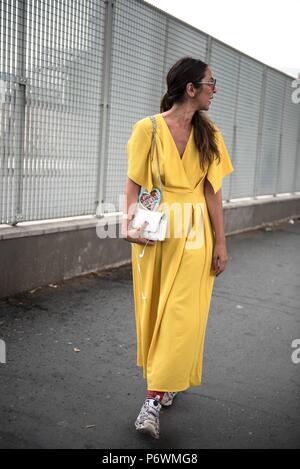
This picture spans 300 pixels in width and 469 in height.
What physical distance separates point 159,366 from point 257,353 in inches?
65.3

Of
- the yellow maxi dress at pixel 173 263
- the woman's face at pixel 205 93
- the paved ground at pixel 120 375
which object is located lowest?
the paved ground at pixel 120 375

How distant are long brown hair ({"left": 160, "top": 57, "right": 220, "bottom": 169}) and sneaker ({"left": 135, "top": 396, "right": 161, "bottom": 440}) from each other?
4.36ft

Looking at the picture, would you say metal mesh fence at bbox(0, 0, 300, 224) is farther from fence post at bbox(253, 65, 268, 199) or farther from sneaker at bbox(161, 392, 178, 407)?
sneaker at bbox(161, 392, 178, 407)

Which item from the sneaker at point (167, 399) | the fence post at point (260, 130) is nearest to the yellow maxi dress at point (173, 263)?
the sneaker at point (167, 399)

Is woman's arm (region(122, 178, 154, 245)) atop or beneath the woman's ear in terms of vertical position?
beneath

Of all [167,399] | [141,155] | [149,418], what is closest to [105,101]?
[141,155]

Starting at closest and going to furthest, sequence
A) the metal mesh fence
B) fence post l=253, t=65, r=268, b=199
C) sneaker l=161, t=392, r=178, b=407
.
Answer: sneaker l=161, t=392, r=178, b=407
the metal mesh fence
fence post l=253, t=65, r=268, b=199

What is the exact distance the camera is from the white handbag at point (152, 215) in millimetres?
3285

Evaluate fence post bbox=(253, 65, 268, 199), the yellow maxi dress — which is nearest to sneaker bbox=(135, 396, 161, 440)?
the yellow maxi dress

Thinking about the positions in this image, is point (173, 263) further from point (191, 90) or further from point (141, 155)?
point (191, 90)

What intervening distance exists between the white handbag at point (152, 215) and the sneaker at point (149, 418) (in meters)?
0.91

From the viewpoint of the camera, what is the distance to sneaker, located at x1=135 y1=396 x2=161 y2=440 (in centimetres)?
325

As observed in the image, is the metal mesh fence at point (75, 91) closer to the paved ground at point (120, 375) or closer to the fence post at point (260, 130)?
the paved ground at point (120, 375)

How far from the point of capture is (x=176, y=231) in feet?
11.0
